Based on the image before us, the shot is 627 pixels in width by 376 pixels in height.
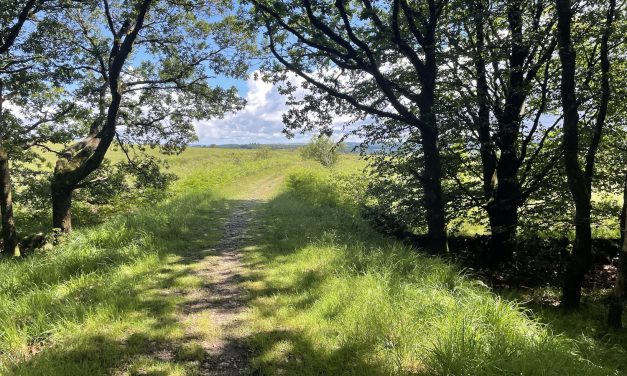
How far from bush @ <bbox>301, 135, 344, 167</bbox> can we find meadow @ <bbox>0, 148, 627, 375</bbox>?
58.2 m

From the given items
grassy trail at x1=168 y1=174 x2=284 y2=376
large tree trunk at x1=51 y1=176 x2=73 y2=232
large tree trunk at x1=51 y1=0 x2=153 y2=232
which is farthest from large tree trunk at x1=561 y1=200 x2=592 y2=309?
large tree trunk at x1=51 y1=176 x2=73 y2=232

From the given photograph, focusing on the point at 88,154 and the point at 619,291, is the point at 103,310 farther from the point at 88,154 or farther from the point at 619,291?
the point at 88,154

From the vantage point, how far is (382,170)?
12.5m

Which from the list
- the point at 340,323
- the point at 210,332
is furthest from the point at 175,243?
the point at 340,323

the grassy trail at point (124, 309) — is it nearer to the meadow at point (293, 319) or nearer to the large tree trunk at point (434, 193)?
the meadow at point (293, 319)

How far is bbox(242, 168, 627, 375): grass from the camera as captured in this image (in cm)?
379

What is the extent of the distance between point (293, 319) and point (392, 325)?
1.47 m

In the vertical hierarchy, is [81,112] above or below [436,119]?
above

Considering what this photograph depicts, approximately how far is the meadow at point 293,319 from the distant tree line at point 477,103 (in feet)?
11.4

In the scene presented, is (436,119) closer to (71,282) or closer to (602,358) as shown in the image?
(602,358)

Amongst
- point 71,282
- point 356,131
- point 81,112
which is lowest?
point 71,282

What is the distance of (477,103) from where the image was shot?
10.4 metres

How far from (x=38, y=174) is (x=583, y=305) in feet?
71.6

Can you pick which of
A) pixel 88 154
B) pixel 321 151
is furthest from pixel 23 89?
pixel 321 151
